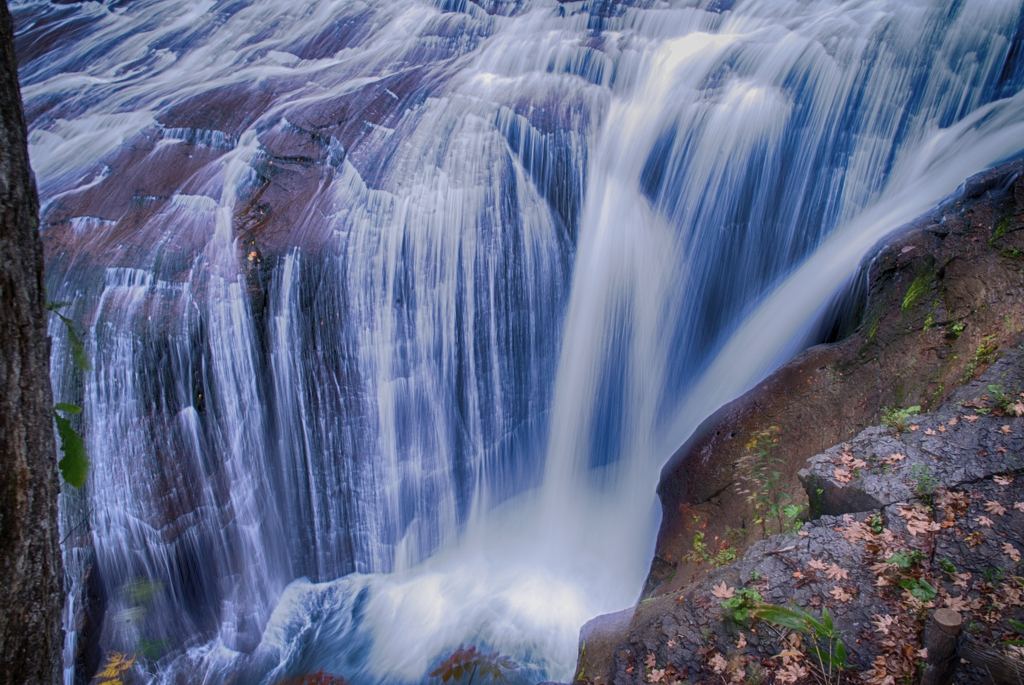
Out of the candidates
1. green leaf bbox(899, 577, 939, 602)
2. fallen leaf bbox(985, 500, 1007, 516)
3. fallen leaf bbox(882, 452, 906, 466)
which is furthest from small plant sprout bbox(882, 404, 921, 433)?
green leaf bbox(899, 577, 939, 602)

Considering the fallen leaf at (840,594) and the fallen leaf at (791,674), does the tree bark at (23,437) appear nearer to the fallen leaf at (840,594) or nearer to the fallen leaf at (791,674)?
the fallen leaf at (791,674)

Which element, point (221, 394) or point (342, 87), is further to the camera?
point (342, 87)

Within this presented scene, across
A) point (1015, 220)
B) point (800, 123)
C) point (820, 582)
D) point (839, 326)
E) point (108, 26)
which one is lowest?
point (820, 582)

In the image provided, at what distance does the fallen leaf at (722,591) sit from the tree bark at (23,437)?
289 cm

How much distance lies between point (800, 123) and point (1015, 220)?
7.97ft

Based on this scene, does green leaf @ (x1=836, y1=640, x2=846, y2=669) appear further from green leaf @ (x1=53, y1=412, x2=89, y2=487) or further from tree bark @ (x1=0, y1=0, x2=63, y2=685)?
green leaf @ (x1=53, y1=412, x2=89, y2=487)

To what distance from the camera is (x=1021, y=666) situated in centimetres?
192

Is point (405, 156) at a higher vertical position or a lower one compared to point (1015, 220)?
higher

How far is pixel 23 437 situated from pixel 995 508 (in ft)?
13.4

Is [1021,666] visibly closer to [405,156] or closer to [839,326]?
[839,326]

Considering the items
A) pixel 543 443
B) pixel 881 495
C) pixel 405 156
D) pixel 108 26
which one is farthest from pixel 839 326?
pixel 108 26

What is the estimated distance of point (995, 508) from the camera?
298 cm

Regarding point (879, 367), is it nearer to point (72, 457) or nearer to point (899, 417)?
point (899, 417)

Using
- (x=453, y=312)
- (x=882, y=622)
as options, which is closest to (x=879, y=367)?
(x=882, y=622)
